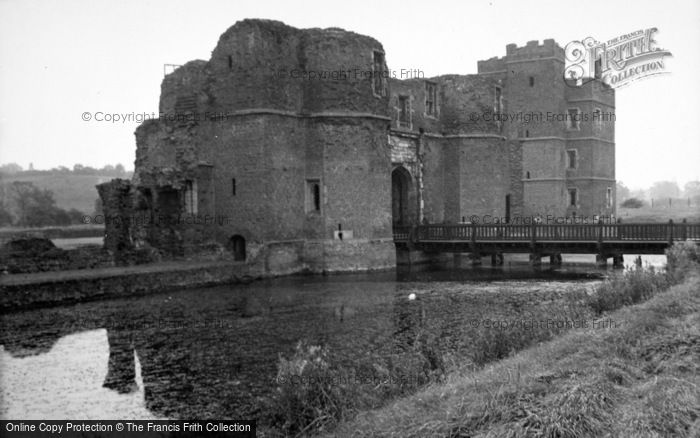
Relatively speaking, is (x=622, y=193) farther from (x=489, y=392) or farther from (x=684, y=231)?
(x=489, y=392)

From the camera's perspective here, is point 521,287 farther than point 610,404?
Yes

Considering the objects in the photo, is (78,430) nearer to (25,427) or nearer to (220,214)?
(25,427)

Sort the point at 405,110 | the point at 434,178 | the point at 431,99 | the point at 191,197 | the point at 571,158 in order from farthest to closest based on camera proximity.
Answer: the point at 571,158, the point at 431,99, the point at 434,178, the point at 405,110, the point at 191,197

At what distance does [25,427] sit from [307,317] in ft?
25.9

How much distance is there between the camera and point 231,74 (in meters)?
24.9

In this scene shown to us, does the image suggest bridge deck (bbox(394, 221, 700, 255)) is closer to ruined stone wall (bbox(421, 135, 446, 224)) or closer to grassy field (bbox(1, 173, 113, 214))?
ruined stone wall (bbox(421, 135, 446, 224))

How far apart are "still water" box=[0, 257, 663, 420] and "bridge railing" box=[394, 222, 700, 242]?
3650 mm

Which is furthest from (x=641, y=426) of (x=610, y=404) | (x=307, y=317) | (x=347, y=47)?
(x=347, y=47)

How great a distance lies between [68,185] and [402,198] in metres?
60.3

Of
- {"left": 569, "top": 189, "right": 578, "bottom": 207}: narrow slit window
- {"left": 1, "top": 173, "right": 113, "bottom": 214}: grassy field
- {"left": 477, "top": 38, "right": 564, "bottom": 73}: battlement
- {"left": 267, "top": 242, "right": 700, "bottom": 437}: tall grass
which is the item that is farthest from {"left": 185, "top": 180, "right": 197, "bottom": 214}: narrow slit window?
{"left": 1, "top": 173, "right": 113, "bottom": 214}: grassy field

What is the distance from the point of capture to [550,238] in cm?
2592

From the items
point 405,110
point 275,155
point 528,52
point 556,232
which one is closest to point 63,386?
point 275,155

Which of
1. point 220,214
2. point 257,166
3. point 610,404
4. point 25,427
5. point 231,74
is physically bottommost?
point 25,427

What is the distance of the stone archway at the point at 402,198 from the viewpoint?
3172 centimetres
